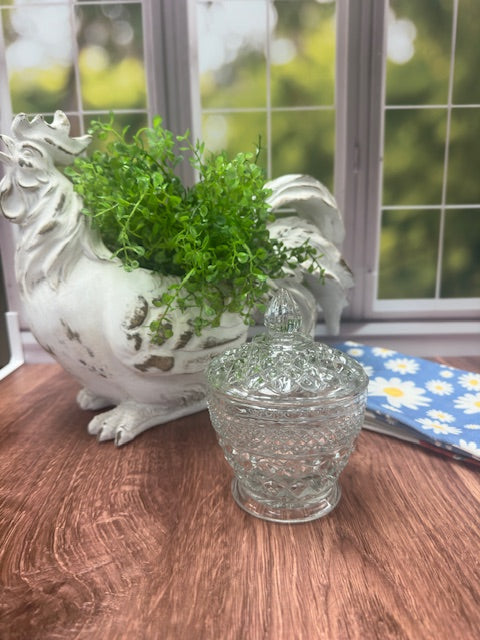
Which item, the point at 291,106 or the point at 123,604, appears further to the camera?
the point at 291,106

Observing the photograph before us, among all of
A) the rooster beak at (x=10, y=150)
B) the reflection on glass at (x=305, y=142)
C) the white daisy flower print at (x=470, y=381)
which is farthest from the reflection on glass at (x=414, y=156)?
the rooster beak at (x=10, y=150)

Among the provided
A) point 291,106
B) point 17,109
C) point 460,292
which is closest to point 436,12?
point 291,106

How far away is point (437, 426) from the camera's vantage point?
763mm

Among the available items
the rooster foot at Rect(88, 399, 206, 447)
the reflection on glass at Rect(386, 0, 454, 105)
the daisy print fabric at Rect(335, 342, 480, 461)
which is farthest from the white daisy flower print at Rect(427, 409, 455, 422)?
the reflection on glass at Rect(386, 0, 454, 105)

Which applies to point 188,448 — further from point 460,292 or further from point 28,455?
point 460,292

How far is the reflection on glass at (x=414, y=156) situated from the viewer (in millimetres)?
1249

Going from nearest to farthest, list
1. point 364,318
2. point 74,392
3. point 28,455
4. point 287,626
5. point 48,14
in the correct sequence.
Answer: point 287,626, point 28,455, point 74,392, point 48,14, point 364,318

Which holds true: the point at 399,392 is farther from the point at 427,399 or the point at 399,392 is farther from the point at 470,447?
the point at 470,447

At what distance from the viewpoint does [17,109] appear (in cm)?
123

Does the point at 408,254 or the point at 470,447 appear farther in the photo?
the point at 408,254

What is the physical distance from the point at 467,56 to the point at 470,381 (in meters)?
0.78

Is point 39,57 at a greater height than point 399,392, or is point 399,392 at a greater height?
point 39,57

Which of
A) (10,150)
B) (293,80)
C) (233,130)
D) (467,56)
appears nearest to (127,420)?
(10,150)

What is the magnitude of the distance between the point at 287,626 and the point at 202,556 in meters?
0.12
